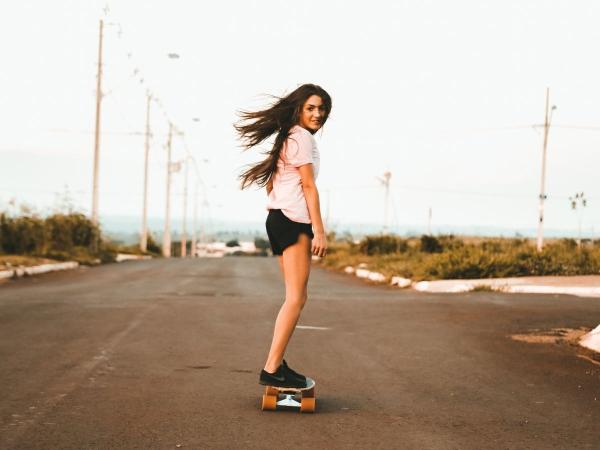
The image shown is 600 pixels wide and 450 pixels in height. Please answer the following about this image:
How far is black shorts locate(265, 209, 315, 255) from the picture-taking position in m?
5.52

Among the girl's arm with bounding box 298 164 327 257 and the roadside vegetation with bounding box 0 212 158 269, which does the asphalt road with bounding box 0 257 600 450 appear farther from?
the roadside vegetation with bounding box 0 212 158 269

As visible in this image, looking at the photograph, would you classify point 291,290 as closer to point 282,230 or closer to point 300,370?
point 282,230

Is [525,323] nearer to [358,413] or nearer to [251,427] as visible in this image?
[358,413]

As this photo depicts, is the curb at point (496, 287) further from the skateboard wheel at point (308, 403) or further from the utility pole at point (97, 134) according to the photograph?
the utility pole at point (97, 134)

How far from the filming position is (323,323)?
11.2m

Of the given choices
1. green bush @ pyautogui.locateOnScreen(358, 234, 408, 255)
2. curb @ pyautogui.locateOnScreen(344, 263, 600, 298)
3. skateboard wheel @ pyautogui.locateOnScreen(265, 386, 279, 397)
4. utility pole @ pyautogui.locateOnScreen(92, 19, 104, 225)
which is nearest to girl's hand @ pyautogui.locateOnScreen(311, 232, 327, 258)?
skateboard wheel @ pyautogui.locateOnScreen(265, 386, 279, 397)

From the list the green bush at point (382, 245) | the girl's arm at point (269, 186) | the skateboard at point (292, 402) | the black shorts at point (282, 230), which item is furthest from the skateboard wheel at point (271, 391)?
the green bush at point (382, 245)

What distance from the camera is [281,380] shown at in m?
5.51

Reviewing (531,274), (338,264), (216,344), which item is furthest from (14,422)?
(338,264)

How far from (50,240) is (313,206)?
25.6 m

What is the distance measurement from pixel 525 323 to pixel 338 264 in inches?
816

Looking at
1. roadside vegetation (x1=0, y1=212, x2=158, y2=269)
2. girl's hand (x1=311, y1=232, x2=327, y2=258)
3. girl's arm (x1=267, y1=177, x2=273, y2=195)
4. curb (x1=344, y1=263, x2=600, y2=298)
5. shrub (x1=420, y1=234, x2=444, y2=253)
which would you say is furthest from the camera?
shrub (x1=420, y1=234, x2=444, y2=253)

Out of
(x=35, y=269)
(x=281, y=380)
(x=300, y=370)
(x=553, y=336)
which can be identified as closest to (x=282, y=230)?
(x=281, y=380)

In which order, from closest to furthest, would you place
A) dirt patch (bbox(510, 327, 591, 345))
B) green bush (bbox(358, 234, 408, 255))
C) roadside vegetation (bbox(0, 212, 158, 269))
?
dirt patch (bbox(510, 327, 591, 345)), roadside vegetation (bbox(0, 212, 158, 269)), green bush (bbox(358, 234, 408, 255))
